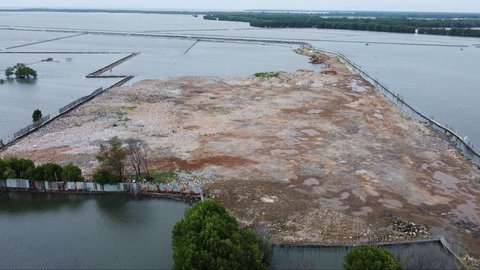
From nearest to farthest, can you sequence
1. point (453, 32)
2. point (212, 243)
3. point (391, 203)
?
point (212, 243), point (391, 203), point (453, 32)

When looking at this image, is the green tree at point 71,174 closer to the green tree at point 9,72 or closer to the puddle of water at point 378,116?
the puddle of water at point 378,116

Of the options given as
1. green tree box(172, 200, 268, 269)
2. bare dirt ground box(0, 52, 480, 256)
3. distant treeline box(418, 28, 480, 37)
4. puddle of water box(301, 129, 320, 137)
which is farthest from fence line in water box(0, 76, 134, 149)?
distant treeline box(418, 28, 480, 37)

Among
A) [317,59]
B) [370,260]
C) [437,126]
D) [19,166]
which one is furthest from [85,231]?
[317,59]

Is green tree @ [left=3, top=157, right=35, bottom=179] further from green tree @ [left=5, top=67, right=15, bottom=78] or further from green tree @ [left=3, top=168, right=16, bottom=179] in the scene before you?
green tree @ [left=5, top=67, right=15, bottom=78]

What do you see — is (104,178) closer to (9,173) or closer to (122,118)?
(9,173)

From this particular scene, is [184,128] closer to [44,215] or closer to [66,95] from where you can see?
Result: [44,215]

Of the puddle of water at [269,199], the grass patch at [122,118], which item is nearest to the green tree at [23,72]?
the grass patch at [122,118]
